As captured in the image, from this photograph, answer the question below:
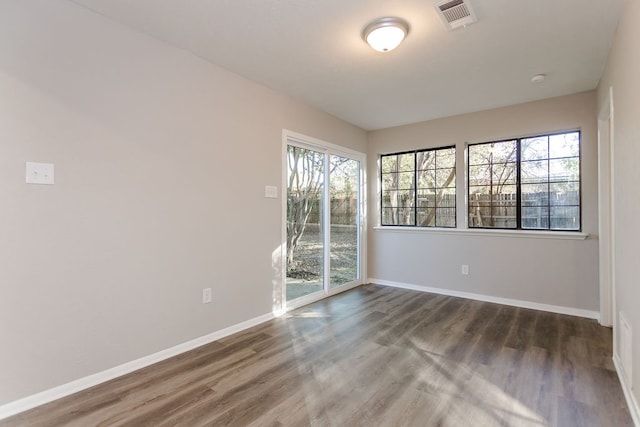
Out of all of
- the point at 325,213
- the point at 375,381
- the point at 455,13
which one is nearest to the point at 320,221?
the point at 325,213

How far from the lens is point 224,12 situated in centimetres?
211

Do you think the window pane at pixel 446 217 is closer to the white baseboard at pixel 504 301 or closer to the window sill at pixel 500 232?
the window sill at pixel 500 232

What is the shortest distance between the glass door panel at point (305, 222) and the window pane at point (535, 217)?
2.57 meters

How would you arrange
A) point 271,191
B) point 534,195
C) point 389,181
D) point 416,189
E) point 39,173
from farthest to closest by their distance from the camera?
point 389,181, point 416,189, point 534,195, point 271,191, point 39,173

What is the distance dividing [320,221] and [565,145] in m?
3.07

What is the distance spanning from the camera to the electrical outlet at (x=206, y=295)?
9.10 feet

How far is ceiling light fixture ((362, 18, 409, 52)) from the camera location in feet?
7.17

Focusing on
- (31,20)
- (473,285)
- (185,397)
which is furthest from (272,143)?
(473,285)

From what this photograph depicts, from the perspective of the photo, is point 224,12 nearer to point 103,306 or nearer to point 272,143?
point 272,143

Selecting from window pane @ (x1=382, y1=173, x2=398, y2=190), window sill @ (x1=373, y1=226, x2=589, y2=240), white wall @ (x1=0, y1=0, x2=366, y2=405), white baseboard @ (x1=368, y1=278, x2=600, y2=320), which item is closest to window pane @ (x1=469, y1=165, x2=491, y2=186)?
A: window sill @ (x1=373, y1=226, x2=589, y2=240)

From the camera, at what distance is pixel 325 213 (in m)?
4.30

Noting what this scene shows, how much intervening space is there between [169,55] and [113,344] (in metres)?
2.23

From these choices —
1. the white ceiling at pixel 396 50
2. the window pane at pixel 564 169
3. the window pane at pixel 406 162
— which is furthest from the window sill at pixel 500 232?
the white ceiling at pixel 396 50

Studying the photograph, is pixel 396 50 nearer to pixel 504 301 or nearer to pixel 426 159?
pixel 426 159
